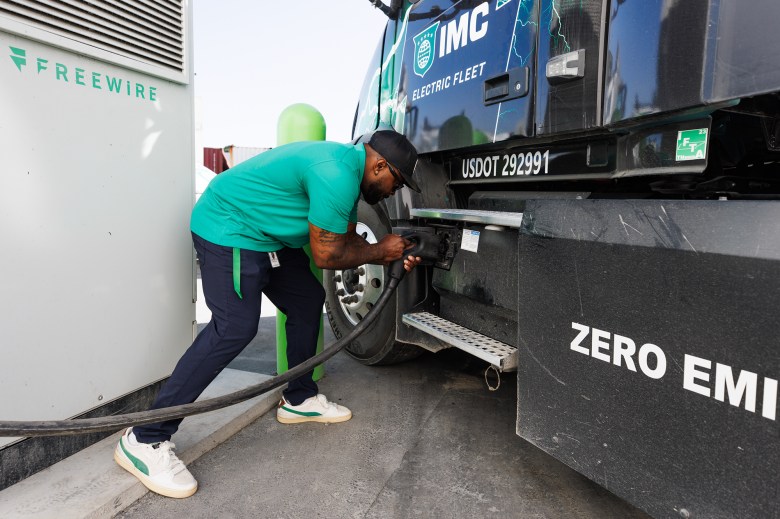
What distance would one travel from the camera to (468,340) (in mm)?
2223

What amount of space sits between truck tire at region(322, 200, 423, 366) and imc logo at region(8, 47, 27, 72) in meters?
1.74

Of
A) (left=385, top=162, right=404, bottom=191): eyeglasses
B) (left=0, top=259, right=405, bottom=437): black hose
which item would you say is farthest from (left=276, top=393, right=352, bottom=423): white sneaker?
(left=385, top=162, right=404, bottom=191): eyeglasses

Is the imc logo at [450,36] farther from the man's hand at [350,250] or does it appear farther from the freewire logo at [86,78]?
the freewire logo at [86,78]

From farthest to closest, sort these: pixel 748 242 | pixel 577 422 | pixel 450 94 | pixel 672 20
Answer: pixel 450 94
pixel 577 422
pixel 672 20
pixel 748 242

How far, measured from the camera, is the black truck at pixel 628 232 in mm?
1139

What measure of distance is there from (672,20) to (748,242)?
58cm

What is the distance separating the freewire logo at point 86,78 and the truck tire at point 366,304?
129cm

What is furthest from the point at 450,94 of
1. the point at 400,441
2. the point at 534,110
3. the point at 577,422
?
the point at 400,441

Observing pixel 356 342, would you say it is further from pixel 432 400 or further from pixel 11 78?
pixel 11 78

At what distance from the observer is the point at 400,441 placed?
2.53 meters

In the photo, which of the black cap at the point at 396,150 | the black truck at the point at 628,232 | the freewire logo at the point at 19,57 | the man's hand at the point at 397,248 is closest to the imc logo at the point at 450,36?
the black truck at the point at 628,232

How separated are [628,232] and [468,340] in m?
1.00

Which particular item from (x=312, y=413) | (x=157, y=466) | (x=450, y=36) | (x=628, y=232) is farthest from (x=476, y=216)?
(x=157, y=466)

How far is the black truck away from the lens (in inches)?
44.8
